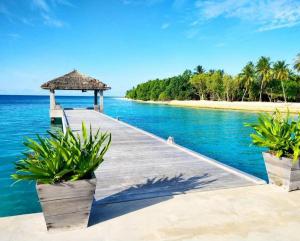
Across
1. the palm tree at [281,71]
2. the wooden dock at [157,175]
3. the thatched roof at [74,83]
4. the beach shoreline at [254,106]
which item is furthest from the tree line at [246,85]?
the wooden dock at [157,175]

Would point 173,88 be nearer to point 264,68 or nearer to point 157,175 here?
point 264,68

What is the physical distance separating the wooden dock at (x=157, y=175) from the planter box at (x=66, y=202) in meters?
0.94

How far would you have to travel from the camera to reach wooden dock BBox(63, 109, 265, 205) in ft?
17.0

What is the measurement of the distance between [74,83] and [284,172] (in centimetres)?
2067

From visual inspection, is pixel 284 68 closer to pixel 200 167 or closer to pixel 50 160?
pixel 200 167

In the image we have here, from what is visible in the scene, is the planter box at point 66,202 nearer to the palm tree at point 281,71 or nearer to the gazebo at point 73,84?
the gazebo at point 73,84

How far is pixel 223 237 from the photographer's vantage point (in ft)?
11.5

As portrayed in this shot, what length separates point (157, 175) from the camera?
625 centimetres

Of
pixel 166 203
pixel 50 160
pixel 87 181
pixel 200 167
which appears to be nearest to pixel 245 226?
pixel 166 203

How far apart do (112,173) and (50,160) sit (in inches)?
111

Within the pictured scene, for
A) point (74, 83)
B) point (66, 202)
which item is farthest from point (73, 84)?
point (66, 202)

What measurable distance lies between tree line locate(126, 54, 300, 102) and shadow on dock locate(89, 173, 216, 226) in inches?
1860

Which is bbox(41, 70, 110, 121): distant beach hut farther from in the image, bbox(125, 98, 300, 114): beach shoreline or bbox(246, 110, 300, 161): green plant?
bbox(125, 98, 300, 114): beach shoreline

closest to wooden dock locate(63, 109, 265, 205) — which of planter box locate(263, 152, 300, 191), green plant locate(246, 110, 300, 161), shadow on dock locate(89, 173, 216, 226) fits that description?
shadow on dock locate(89, 173, 216, 226)
